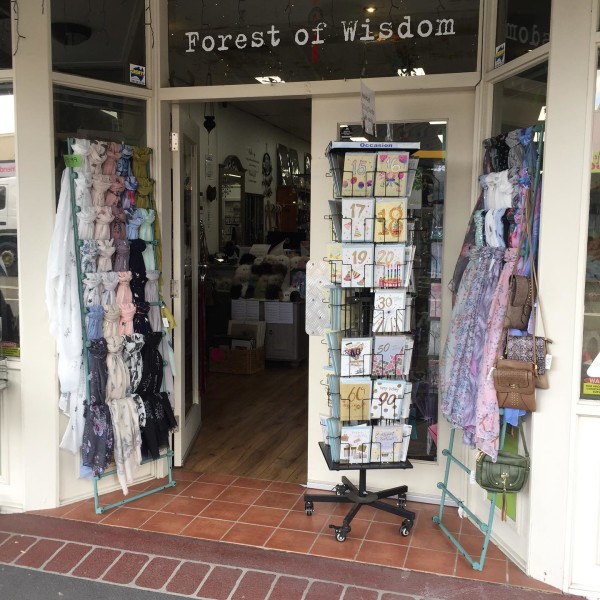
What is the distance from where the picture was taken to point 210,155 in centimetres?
879

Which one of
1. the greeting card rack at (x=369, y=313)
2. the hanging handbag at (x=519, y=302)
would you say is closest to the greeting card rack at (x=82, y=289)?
the greeting card rack at (x=369, y=313)

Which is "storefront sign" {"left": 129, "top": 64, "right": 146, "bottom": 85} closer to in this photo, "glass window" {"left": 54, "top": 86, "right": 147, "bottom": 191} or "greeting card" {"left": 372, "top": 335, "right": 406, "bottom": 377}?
"glass window" {"left": 54, "top": 86, "right": 147, "bottom": 191}

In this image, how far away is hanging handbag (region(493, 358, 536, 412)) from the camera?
112 inches

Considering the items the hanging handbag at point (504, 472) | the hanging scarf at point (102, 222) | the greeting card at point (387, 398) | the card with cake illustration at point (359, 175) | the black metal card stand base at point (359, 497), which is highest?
the card with cake illustration at point (359, 175)

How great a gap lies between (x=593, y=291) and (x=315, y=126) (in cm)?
183

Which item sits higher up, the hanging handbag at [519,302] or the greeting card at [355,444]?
the hanging handbag at [519,302]

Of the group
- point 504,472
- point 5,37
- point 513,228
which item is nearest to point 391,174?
point 513,228

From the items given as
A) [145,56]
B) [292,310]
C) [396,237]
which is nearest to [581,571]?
[396,237]

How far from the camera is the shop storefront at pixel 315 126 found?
2893 mm

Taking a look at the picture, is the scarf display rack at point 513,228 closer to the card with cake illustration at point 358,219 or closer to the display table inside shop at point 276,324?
the card with cake illustration at point 358,219

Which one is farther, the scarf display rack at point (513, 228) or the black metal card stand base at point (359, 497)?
the black metal card stand base at point (359, 497)

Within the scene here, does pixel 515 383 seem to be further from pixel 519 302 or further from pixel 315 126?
pixel 315 126

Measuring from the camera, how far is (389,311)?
322cm

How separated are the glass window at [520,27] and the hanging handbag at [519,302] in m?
1.09
